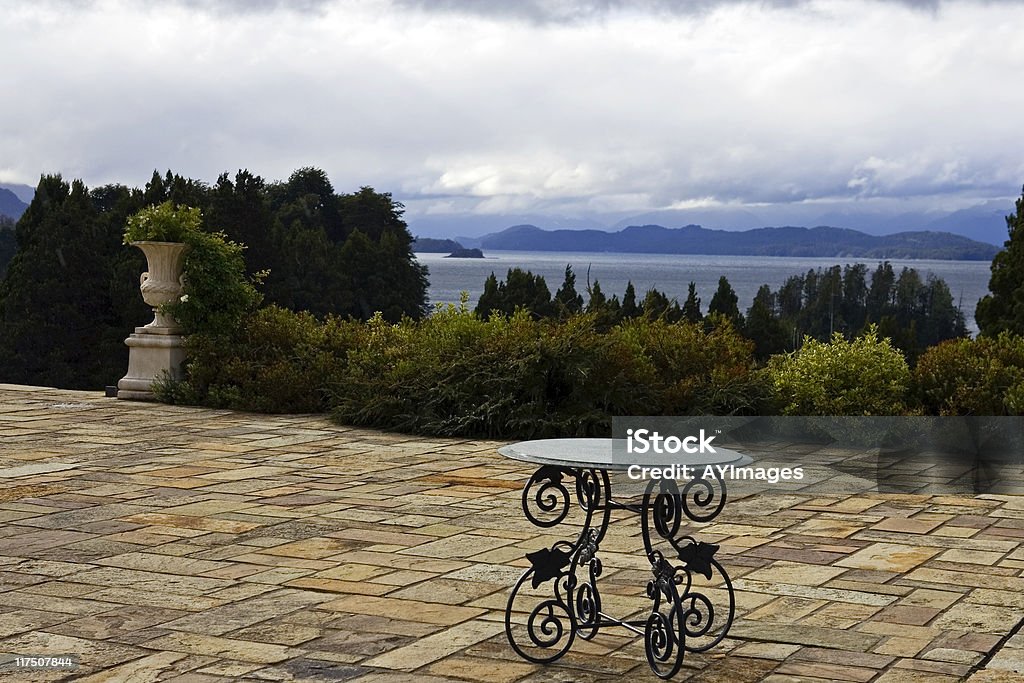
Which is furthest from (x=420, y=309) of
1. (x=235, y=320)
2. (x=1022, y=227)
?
(x=235, y=320)

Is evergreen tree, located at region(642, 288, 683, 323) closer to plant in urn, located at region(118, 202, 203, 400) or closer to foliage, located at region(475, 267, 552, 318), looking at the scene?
plant in urn, located at region(118, 202, 203, 400)

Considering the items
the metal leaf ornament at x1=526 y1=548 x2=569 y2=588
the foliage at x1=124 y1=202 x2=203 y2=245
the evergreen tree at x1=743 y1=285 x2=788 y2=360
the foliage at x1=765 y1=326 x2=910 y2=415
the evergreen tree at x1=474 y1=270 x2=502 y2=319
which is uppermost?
the foliage at x1=124 y1=202 x2=203 y2=245

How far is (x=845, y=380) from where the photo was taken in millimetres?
9656

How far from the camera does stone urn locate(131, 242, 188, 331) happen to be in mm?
12031

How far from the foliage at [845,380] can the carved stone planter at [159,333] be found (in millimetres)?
6024

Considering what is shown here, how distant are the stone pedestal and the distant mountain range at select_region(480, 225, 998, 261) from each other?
121 meters

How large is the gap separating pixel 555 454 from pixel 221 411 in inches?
315

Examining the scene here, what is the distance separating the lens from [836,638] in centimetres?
414

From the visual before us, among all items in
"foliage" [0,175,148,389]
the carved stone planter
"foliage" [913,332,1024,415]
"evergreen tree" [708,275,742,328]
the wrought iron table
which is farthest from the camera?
"foliage" [0,175,148,389]

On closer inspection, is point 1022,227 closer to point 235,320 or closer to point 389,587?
point 235,320

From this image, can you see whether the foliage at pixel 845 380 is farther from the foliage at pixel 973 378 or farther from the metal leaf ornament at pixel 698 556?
the metal leaf ornament at pixel 698 556

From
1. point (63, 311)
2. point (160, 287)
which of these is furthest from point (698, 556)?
point (63, 311)

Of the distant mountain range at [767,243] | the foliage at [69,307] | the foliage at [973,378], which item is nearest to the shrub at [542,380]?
the foliage at [973,378]

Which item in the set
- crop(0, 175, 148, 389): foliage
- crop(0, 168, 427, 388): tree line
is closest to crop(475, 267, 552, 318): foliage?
crop(0, 168, 427, 388): tree line
